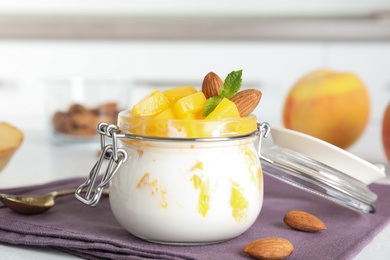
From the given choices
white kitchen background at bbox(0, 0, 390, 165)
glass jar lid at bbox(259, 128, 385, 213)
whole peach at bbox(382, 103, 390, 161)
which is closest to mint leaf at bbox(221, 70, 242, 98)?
glass jar lid at bbox(259, 128, 385, 213)

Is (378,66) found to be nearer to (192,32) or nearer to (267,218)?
(192,32)

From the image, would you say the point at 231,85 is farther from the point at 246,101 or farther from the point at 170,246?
the point at 170,246

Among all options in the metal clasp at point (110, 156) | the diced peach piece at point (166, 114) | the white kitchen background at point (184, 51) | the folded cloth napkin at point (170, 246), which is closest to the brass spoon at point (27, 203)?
the folded cloth napkin at point (170, 246)

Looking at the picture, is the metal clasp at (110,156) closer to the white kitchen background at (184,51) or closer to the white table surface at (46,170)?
the white table surface at (46,170)

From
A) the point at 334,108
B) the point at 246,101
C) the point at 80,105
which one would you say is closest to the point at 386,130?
the point at 334,108

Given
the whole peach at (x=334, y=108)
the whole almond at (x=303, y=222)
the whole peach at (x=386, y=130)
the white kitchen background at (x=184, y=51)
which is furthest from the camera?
the white kitchen background at (x=184, y=51)

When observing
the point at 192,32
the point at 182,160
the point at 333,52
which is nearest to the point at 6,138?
the point at 182,160
